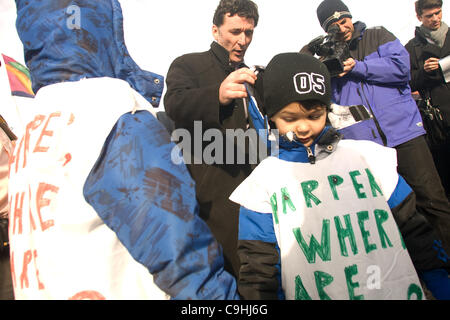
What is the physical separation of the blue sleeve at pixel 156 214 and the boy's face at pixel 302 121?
0.66 m

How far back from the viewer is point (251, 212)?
4.34 feet

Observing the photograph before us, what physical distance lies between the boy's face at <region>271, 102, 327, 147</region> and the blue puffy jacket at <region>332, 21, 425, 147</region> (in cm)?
78

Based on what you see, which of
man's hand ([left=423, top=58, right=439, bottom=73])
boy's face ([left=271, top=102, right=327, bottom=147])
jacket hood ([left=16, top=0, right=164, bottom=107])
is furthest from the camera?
man's hand ([left=423, top=58, right=439, bottom=73])

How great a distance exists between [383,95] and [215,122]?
1464 millimetres

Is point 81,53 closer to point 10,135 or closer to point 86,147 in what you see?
point 86,147

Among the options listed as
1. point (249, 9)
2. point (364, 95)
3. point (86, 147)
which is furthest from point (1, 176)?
point (364, 95)

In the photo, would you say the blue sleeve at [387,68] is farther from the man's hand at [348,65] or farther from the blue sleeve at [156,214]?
the blue sleeve at [156,214]

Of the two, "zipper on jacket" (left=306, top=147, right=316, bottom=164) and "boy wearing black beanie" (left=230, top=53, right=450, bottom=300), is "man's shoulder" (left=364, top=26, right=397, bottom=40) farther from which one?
"zipper on jacket" (left=306, top=147, right=316, bottom=164)

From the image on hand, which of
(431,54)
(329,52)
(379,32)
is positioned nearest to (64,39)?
(329,52)

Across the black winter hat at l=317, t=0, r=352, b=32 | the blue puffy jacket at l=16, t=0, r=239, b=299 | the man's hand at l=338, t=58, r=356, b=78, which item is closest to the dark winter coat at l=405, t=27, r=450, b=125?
the black winter hat at l=317, t=0, r=352, b=32

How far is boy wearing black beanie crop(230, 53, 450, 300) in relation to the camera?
3.86 ft

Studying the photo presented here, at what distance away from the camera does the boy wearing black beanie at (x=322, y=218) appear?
118 cm
